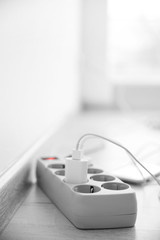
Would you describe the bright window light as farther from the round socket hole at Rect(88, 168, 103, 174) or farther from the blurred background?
the round socket hole at Rect(88, 168, 103, 174)

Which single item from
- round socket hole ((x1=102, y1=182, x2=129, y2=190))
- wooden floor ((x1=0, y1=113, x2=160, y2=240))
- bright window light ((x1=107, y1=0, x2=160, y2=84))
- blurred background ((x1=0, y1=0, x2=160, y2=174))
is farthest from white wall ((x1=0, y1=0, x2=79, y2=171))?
bright window light ((x1=107, y1=0, x2=160, y2=84))

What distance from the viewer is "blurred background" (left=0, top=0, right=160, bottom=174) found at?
41.5 inches

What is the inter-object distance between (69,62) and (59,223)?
1.31m

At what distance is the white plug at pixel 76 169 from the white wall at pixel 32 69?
0.51 feet

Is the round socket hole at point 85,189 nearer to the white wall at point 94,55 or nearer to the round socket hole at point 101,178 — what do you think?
the round socket hole at point 101,178

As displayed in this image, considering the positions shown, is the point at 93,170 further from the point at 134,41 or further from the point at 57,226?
the point at 134,41

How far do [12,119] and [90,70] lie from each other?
1386 mm

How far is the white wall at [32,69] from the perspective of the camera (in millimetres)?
997

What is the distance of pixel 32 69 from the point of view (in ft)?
4.25

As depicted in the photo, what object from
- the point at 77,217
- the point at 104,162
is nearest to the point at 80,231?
the point at 77,217

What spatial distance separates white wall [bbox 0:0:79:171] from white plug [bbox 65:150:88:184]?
16 centimetres

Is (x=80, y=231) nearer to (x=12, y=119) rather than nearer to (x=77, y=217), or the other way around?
(x=77, y=217)

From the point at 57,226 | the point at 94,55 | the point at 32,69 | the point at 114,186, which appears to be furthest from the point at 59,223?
the point at 94,55

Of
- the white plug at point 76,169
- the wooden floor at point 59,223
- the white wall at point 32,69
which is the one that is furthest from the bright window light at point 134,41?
the white plug at point 76,169
